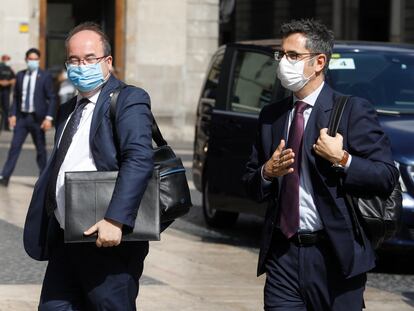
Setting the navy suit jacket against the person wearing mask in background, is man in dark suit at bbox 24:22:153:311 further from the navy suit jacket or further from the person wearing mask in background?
the person wearing mask in background

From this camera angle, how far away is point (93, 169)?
5414 mm

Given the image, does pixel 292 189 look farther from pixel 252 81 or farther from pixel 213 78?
pixel 213 78

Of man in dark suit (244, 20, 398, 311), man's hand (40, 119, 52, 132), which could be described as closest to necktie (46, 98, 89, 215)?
man in dark suit (244, 20, 398, 311)

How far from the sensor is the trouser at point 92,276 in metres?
5.39

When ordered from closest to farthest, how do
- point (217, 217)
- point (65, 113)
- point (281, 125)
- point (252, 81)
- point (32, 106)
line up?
1. point (281, 125)
2. point (65, 113)
3. point (252, 81)
4. point (217, 217)
5. point (32, 106)

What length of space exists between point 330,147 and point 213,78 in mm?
8205

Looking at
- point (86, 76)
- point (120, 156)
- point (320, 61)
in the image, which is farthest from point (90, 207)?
point (320, 61)

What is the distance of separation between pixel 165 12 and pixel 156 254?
1844cm

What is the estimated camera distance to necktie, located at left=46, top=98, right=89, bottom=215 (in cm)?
548

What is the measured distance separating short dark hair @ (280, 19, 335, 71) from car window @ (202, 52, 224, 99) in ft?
24.0

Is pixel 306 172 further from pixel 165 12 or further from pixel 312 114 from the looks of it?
pixel 165 12

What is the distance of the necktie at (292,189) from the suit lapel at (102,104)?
769mm

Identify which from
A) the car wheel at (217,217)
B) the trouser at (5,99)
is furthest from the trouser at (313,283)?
the trouser at (5,99)

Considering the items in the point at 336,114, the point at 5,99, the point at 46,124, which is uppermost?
the point at 336,114
